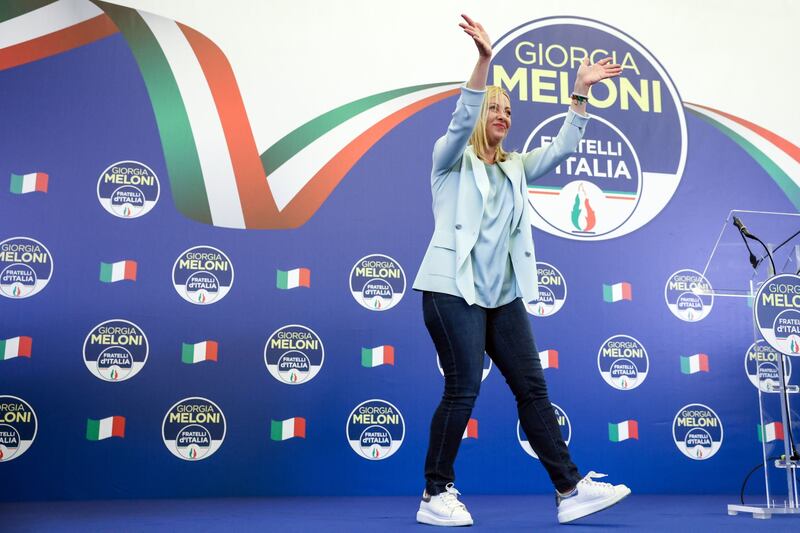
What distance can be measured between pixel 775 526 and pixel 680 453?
55.6 inches

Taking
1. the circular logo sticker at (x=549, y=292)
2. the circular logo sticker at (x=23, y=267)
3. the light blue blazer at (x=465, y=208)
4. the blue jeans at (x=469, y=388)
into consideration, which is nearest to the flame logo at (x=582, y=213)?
the circular logo sticker at (x=549, y=292)

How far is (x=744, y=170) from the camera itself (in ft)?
12.9

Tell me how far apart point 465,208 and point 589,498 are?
34.9 inches

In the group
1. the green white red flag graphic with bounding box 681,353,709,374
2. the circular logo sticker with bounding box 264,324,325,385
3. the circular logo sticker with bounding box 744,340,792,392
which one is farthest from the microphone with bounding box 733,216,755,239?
the circular logo sticker with bounding box 264,324,325,385

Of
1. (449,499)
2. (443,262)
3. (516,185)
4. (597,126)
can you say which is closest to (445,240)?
(443,262)

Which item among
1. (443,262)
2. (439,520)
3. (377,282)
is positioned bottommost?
(439,520)

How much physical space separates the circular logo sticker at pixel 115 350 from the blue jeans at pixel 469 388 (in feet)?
5.13

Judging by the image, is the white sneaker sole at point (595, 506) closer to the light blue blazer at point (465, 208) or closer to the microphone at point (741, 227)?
the light blue blazer at point (465, 208)

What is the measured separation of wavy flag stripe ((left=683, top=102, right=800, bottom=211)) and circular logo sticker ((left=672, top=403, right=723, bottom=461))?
1.22m

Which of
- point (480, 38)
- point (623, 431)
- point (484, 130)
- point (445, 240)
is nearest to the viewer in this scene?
point (480, 38)

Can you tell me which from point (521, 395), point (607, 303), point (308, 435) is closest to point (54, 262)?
point (308, 435)

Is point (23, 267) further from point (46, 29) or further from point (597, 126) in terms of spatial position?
point (597, 126)

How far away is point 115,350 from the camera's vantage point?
321 centimetres

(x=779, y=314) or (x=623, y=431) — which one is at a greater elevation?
(x=779, y=314)
